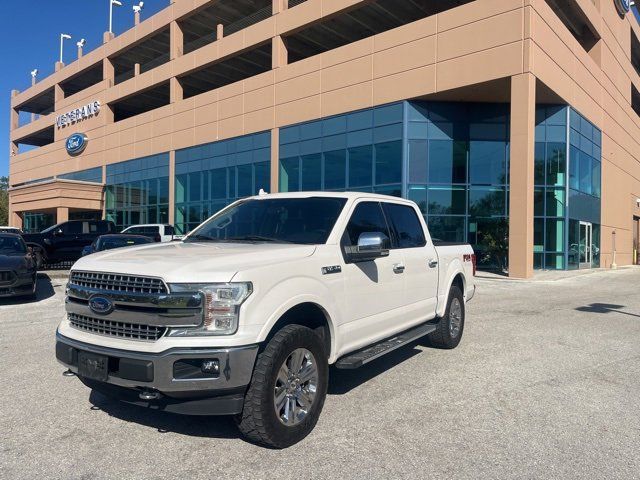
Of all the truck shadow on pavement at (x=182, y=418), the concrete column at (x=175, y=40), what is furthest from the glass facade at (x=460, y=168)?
the concrete column at (x=175, y=40)

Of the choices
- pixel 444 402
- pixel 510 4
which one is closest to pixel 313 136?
pixel 510 4

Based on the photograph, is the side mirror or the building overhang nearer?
the side mirror

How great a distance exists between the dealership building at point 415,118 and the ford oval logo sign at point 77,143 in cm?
474

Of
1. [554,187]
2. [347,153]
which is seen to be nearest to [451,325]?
[347,153]

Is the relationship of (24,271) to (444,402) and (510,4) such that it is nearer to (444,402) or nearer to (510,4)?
(444,402)

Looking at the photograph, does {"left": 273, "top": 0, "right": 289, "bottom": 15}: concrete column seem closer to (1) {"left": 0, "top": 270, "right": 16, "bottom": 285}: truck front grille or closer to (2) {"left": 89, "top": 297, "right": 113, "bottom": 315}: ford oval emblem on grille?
(1) {"left": 0, "top": 270, "right": 16, "bottom": 285}: truck front grille

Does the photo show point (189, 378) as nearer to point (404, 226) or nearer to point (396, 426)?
point (396, 426)

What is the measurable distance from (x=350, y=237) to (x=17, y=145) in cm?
6179

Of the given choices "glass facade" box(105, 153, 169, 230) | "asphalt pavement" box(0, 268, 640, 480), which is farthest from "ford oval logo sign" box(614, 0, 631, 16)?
"asphalt pavement" box(0, 268, 640, 480)

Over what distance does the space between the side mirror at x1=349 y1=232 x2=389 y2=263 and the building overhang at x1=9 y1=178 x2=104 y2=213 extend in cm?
3911

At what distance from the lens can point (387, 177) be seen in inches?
903

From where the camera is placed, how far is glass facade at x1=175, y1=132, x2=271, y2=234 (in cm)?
2827

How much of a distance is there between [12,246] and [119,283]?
9608mm

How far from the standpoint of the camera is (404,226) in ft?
19.2
